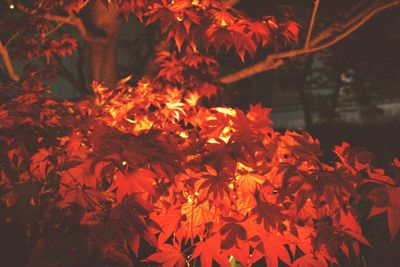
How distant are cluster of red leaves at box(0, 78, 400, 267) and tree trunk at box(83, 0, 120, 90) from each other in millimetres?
2440

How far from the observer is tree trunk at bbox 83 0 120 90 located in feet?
14.8

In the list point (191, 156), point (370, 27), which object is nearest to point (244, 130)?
point (191, 156)

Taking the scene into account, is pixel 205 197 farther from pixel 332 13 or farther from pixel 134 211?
pixel 332 13

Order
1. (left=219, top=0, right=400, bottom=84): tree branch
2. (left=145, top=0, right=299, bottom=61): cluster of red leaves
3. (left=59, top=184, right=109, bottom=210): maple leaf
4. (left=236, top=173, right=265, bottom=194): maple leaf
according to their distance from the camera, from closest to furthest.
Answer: (left=59, top=184, right=109, bottom=210): maple leaf → (left=236, top=173, right=265, bottom=194): maple leaf → (left=145, top=0, right=299, bottom=61): cluster of red leaves → (left=219, top=0, right=400, bottom=84): tree branch

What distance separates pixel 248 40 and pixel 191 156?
1.06 metres

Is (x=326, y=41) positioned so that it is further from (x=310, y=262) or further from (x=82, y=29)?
→ (x=310, y=262)

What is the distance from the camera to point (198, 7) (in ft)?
9.67

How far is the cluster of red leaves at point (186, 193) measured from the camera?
68.8 inches

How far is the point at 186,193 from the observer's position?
216 centimetres

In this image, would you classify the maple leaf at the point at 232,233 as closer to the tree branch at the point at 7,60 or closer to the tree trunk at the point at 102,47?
the tree trunk at the point at 102,47

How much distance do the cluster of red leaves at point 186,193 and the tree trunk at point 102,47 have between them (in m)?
2.44

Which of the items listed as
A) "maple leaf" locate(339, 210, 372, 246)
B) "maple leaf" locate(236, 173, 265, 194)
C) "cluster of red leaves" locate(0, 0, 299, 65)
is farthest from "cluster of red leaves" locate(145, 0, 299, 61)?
"maple leaf" locate(339, 210, 372, 246)

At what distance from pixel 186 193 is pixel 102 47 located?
3088 mm

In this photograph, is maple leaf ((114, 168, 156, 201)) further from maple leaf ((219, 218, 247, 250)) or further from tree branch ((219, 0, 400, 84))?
tree branch ((219, 0, 400, 84))
